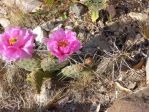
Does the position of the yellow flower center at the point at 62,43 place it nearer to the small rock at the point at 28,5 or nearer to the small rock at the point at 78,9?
the small rock at the point at 78,9

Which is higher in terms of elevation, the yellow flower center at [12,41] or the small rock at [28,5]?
the small rock at [28,5]

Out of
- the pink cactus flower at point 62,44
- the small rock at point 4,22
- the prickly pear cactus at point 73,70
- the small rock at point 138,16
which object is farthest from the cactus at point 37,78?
the small rock at point 138,16

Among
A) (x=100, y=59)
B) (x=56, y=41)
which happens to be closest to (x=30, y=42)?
(x=56, y=41)

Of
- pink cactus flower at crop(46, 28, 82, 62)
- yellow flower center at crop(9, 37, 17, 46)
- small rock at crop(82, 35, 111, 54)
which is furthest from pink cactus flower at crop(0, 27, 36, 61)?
small rock at crop(82, 35, 111, 54)

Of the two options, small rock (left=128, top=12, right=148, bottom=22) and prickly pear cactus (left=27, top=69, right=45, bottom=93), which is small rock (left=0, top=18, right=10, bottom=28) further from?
small rock (left=128, top=12, right=148, bottom=22)

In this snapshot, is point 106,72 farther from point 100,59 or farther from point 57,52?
point 57,52

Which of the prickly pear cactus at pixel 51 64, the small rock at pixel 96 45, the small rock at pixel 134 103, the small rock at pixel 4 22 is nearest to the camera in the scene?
the small rock at pixel 134 103
